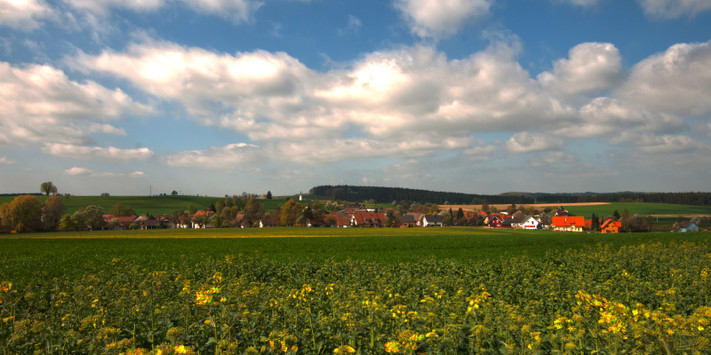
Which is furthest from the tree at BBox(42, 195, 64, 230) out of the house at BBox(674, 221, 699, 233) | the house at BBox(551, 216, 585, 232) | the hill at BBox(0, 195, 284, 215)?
the house at BBox(674, 221, 699, 233)

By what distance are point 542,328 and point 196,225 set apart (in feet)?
380

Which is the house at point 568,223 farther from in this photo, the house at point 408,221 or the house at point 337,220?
the house at point 337,220

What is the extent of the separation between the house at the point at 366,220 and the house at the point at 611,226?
59.5m

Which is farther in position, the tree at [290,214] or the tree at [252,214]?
the tree at [252,214]

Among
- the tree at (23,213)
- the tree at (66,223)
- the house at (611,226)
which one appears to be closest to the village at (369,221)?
the house at (611,226)

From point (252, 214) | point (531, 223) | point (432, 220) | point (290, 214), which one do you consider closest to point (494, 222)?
point (531, 223)

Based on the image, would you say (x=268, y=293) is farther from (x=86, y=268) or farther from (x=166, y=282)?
(x=86, y=268)

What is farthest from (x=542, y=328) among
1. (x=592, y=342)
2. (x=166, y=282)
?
(x=166, y=282)

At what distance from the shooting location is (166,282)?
12.1m

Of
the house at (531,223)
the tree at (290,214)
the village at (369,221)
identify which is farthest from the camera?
the house at (531,223)

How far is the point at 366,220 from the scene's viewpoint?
4567 inches

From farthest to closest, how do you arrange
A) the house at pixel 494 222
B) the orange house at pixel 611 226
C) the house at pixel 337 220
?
the house at pixel 494 222, the house at pixel 337 220, the orange house at pixel 611 226

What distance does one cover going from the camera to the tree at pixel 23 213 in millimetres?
71938

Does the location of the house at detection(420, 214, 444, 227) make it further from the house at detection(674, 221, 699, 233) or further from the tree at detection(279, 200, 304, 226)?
the house at detection(674, 221, 699, 233)
